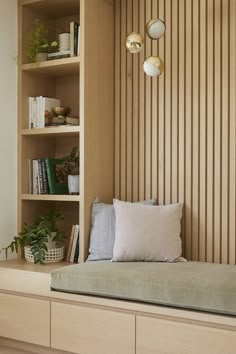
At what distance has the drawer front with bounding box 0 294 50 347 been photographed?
128 inches

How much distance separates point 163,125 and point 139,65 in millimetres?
476

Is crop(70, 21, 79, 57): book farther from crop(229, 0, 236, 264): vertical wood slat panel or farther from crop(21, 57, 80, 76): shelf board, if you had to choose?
crop(229, 0, 236, 264): vertical wood slat panel

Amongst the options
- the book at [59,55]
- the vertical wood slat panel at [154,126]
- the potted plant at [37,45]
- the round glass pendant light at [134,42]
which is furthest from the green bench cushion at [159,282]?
the potted plant at [37,45]

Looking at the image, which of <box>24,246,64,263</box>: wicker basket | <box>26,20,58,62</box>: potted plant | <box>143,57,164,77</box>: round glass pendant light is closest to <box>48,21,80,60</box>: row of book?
<box>26,20,58,62</box>: potted plant

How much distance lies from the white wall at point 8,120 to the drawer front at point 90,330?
89 centimetres

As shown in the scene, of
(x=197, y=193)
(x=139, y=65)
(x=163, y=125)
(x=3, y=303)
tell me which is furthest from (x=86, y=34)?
(x=3, y=303)

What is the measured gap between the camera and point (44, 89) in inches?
164

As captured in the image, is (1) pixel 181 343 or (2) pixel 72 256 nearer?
(1) pixel 181 343

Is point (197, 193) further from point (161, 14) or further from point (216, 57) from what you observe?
point (161, 14)

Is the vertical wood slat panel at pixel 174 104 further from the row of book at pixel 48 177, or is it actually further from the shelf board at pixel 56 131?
the row of book at pixel 48 177

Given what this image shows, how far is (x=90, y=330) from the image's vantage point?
307 centimetres

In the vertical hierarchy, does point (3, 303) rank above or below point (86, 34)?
below

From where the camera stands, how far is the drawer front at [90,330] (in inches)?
116

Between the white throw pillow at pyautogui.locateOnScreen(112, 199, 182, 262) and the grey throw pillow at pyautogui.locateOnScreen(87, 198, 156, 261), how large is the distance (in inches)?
4.4
